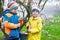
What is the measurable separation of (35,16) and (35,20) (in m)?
0.09

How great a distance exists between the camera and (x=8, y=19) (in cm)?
596

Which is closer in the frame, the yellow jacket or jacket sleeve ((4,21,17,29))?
jacket sleeve ((4,21,17,29))

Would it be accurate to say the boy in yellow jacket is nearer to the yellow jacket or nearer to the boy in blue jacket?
the yellow jacket

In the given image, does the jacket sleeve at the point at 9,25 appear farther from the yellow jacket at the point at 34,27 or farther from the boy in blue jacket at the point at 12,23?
the yellow jacket at the point at 34,27

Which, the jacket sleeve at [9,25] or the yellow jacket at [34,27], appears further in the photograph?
the yellow jacket at [34,27]

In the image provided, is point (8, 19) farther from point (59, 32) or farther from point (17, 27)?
point (59, 32)

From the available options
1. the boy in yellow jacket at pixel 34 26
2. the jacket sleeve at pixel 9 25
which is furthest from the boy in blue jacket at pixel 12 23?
the boy in yellow jacket at pixel 34 26

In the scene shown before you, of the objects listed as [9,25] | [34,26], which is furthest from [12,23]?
[34,26]

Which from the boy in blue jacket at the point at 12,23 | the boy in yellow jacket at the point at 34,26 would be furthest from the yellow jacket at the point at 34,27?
the boy in blue jacket at the point at 12,23

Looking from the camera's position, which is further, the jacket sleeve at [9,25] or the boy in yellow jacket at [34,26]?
the boy in yellow jacket at [34,26]

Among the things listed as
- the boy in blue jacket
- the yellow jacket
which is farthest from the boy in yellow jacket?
the boy in blue jacket

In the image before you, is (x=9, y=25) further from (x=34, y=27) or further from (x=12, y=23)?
(x=34, y=27)

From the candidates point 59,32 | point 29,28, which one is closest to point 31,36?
point 29,28

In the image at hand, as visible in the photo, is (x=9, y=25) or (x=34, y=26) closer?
(x=9, y=25)
